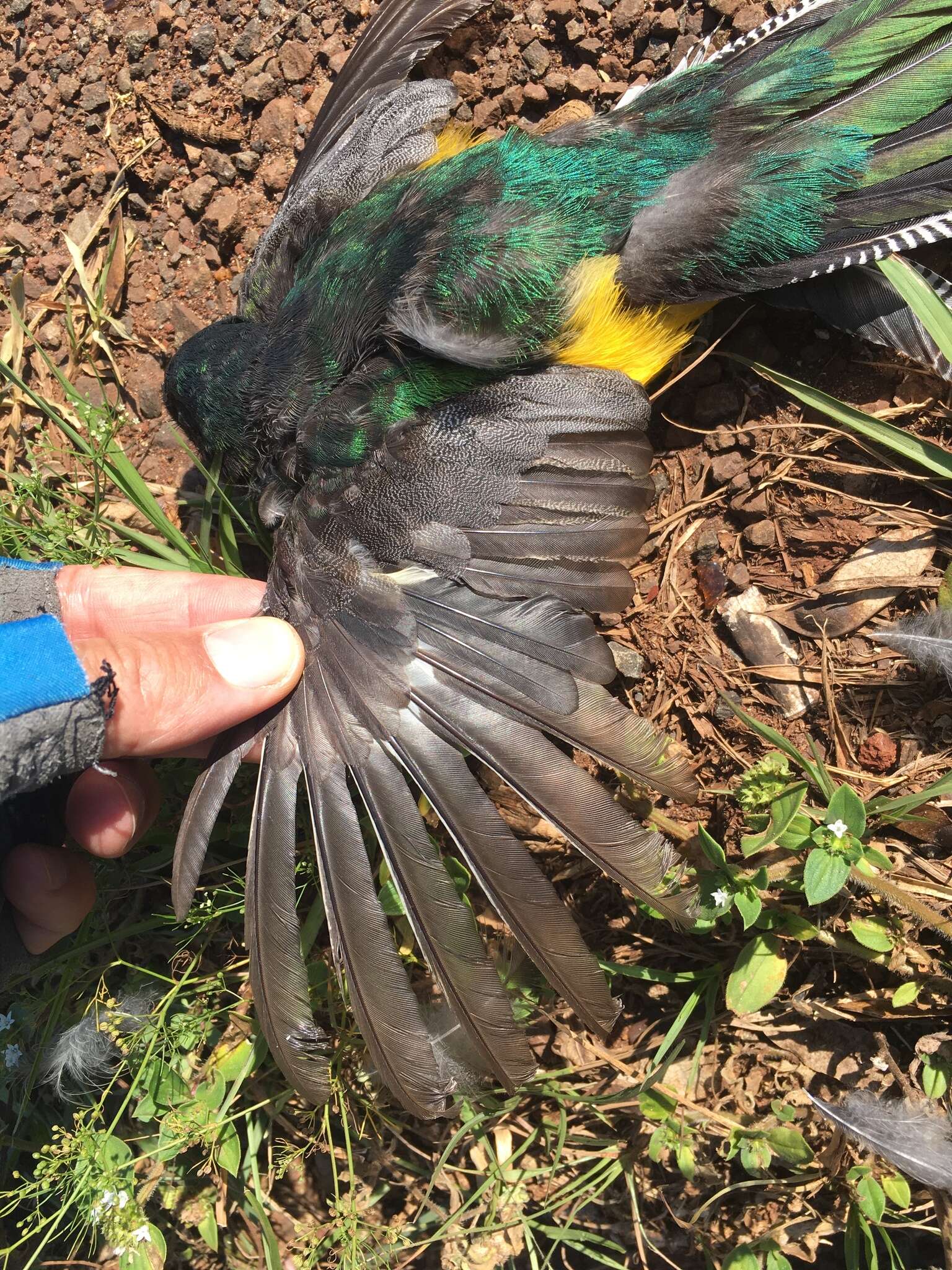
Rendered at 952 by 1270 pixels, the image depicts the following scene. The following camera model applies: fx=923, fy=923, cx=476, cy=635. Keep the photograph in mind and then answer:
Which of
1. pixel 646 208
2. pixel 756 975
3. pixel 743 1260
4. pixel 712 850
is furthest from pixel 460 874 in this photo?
pixel 646 208

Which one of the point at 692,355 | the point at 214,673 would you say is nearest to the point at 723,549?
the point at 692,355

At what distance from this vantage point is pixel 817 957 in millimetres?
2645

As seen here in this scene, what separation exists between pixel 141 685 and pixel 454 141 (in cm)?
206

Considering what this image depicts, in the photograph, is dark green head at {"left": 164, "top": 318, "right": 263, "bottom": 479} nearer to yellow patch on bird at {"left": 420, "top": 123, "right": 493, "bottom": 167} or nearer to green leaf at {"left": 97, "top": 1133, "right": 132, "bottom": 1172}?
yellow patch on bird at {"left": 420, "top": 123, "right": 493, "bottom": 167}

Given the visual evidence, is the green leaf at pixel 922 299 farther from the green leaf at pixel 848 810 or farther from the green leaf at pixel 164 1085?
the green leaf at pixel 164 1085

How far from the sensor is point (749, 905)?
7.73 feet

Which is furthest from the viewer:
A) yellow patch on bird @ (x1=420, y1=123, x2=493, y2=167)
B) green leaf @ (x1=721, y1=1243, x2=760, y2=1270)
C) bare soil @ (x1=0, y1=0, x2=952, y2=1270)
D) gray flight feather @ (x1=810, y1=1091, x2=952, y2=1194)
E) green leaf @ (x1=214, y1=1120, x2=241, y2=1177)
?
yellow patch on bird @ (x1=420, y1=123, x2=493, y2=167)

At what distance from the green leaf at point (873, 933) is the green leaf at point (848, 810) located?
319mm

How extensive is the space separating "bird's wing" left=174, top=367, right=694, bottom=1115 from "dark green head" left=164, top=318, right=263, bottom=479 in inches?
17.8

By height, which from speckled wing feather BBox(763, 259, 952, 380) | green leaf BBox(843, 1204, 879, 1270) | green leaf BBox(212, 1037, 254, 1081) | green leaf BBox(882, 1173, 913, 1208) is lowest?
green leaf BBox(843, 1204, 879, 1270)

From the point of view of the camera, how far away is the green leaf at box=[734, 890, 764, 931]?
2320 millimetres

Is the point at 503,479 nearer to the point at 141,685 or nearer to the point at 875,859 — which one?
the point at 141,685

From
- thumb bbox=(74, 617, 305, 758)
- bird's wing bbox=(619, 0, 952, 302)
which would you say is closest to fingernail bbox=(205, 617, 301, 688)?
thumb bbox=(74, 617, 305, 758)

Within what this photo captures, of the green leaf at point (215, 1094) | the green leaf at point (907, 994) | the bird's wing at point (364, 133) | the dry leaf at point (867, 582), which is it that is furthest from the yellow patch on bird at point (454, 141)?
the green leaf at point (215, 1094)
